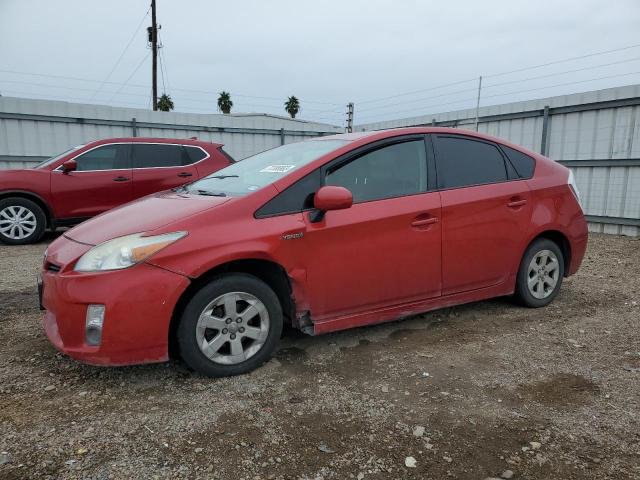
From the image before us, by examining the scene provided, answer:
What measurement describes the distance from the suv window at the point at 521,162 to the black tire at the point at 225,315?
244 centimetres

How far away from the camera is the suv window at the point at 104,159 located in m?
7.44

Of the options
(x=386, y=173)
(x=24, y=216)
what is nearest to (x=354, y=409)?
(x=386, y=173)

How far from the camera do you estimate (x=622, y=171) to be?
805 centimetres

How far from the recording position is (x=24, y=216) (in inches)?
285

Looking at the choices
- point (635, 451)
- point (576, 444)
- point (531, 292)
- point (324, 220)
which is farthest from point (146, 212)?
point (531, 292)

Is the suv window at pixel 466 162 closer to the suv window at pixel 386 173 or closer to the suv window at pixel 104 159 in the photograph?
the suv window at pixel 386 173

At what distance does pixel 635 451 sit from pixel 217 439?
6.44 feet

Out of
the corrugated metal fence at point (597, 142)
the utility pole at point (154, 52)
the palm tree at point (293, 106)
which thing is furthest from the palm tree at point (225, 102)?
the corrugated metal fence at point (597, 142)

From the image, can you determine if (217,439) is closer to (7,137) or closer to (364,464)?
(364,464)

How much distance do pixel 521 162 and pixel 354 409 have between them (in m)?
2.69

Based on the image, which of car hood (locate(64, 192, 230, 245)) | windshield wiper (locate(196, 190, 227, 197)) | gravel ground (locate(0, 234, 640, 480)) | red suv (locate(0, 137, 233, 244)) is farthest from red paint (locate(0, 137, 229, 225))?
car hood (locate(64, 192, 230, 245))

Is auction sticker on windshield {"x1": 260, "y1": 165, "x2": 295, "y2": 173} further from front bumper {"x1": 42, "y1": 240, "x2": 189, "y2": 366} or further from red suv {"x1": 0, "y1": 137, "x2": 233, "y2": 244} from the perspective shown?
red suv {"x1": 0, "y1": 137, "x2": 233, "y2": 244}

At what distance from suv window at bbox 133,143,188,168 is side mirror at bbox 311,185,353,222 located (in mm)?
5648

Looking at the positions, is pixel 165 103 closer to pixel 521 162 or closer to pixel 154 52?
pixel 154 52
